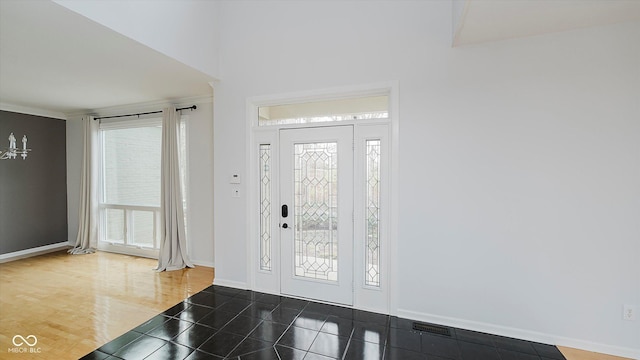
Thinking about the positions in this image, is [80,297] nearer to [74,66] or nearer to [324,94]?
[74,66]

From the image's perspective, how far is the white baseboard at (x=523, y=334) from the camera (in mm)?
2268

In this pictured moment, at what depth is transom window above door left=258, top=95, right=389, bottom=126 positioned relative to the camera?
118 inches

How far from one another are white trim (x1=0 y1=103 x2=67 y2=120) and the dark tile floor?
4.73 meters

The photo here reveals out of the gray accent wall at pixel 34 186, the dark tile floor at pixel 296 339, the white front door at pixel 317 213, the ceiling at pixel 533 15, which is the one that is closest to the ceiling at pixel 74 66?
the gray accent wall at pixel 34 186

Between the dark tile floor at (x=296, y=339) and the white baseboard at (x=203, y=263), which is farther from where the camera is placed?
the white baseboard at (x=203, y=263)

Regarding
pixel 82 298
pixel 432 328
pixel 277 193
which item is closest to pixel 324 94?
pixel 277 193

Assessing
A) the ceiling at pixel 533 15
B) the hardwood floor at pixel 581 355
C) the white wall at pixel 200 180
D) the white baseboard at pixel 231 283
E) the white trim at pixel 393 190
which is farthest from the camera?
the white wall at pixel 200 180

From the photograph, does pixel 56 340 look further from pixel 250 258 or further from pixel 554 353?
pixel 554 353

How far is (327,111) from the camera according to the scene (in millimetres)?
3143

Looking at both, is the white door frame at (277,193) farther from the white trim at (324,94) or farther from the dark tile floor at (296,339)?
the dark tile floor at (296,339)

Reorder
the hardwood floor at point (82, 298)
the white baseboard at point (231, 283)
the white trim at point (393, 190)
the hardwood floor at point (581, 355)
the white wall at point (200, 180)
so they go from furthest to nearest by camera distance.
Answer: the white wall at point (200, 180) < the white baseboard at point (231, 283) < the white trim at point (393, 190) < the hardwood floor at point (82, 298) < the hardwood floor at point (581, 355)

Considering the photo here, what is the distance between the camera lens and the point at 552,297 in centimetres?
241

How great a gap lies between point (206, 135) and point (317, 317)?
3123mm

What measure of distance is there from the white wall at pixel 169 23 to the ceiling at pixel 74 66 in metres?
0.07
